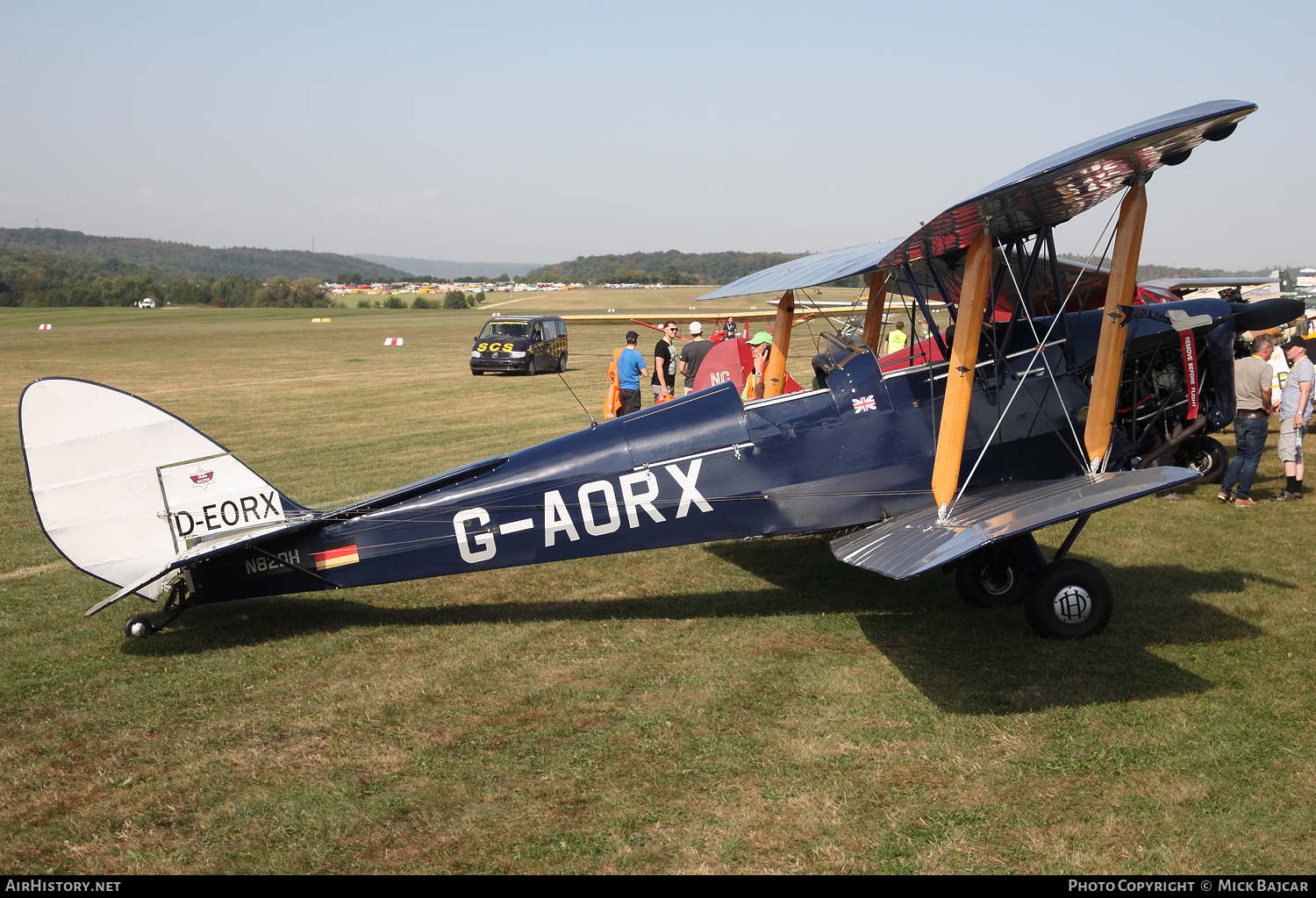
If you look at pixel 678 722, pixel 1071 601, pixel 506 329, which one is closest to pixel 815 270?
pixel 1071 601

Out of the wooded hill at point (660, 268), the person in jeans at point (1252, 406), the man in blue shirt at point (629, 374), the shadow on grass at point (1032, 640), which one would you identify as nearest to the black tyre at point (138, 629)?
the shadow on grass at point (1032, 640)

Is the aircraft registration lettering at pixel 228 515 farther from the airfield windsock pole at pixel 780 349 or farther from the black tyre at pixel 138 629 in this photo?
the airfield windsock pole at pixel 780 349

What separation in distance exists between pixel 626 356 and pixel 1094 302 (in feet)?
19.3

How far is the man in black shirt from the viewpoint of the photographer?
40.8ft

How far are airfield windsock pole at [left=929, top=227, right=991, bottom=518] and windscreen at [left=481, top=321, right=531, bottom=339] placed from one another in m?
22.0

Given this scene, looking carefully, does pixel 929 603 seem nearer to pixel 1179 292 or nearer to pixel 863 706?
pixel 863 706

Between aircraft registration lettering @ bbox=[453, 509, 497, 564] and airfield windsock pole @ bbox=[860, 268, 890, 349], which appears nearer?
aircraft registration lettering @ bbox=[453, 509, 497, 564]

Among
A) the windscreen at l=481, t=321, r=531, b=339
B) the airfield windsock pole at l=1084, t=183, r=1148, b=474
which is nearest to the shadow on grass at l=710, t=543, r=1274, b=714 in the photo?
the airfield windsock pole at l=1084, t=183, r=1148, b=474

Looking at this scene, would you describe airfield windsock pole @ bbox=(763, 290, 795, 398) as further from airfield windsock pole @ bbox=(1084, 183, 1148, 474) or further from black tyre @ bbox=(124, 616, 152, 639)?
black tyre @ bbox=(124, 616, 152, 639)

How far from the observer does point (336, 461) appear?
486 inches

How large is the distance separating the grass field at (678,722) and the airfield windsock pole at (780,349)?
1.50 metres

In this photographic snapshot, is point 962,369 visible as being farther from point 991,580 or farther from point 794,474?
point 991,580

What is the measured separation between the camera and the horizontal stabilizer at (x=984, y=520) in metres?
4.60
